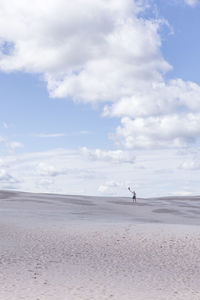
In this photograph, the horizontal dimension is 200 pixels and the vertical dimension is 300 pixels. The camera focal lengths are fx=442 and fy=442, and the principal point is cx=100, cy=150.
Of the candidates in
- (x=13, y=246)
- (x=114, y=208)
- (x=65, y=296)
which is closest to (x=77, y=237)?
(x=13, y=246)

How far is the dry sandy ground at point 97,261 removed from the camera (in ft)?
38.0

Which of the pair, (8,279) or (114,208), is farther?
(114,208)

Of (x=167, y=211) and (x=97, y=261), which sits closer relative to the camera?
(x=97, y=261)

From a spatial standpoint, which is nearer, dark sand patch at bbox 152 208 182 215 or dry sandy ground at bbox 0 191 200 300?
dry sandy ground at bbox 0 191 200 300

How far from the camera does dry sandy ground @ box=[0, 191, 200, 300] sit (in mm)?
11570

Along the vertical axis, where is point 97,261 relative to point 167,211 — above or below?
below

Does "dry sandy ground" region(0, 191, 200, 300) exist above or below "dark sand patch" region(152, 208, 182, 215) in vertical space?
below

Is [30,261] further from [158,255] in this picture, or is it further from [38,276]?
[158,255]

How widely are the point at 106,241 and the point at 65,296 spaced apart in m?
7.53

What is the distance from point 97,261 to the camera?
15.4m

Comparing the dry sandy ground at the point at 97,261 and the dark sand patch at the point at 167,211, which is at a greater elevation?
the dark sand patch at the point at 167,211

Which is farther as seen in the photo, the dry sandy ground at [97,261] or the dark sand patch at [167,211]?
the dark sand patch at [167,211]

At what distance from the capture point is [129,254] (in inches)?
655

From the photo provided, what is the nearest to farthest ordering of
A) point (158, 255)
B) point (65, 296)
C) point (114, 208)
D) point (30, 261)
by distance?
point (65, 296) → point (30, 261) → point (158, 255) → point (114, 208)
